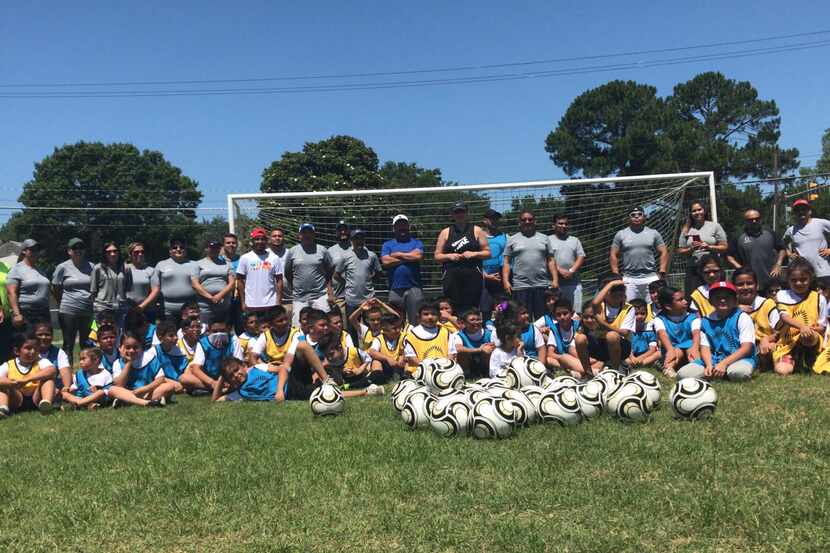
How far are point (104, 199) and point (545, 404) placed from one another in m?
41.6

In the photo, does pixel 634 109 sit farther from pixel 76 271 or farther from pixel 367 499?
pixel 367 499

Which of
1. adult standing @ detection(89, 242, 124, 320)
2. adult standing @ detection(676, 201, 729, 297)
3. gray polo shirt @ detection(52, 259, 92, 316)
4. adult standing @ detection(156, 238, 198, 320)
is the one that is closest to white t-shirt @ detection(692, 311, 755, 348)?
adult standing @ detection(676, 201, 729, 297)

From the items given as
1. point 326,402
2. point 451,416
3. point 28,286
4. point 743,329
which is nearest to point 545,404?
point 451,416

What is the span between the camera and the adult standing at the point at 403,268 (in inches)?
342

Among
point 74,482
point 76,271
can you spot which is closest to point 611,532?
point 74,482

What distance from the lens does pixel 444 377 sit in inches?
249

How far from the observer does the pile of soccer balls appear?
4922 mm

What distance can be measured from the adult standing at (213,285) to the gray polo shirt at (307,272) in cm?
79

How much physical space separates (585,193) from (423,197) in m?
3.11

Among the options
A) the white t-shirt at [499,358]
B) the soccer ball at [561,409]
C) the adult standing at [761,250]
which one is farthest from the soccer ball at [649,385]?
the adult standing at [761,250]

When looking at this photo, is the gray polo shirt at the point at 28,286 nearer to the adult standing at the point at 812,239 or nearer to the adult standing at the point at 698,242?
the adult standing at the point at 698,242

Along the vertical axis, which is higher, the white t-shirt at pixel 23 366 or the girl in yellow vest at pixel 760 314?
the girl in yellow vest at pixel 760 314

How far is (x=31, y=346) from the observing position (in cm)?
713

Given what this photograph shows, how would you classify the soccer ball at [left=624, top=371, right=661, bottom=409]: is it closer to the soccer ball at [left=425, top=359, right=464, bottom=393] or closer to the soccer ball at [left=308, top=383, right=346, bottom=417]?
the soccer ball at [left=425, top=359, right=464, bottom=393]
